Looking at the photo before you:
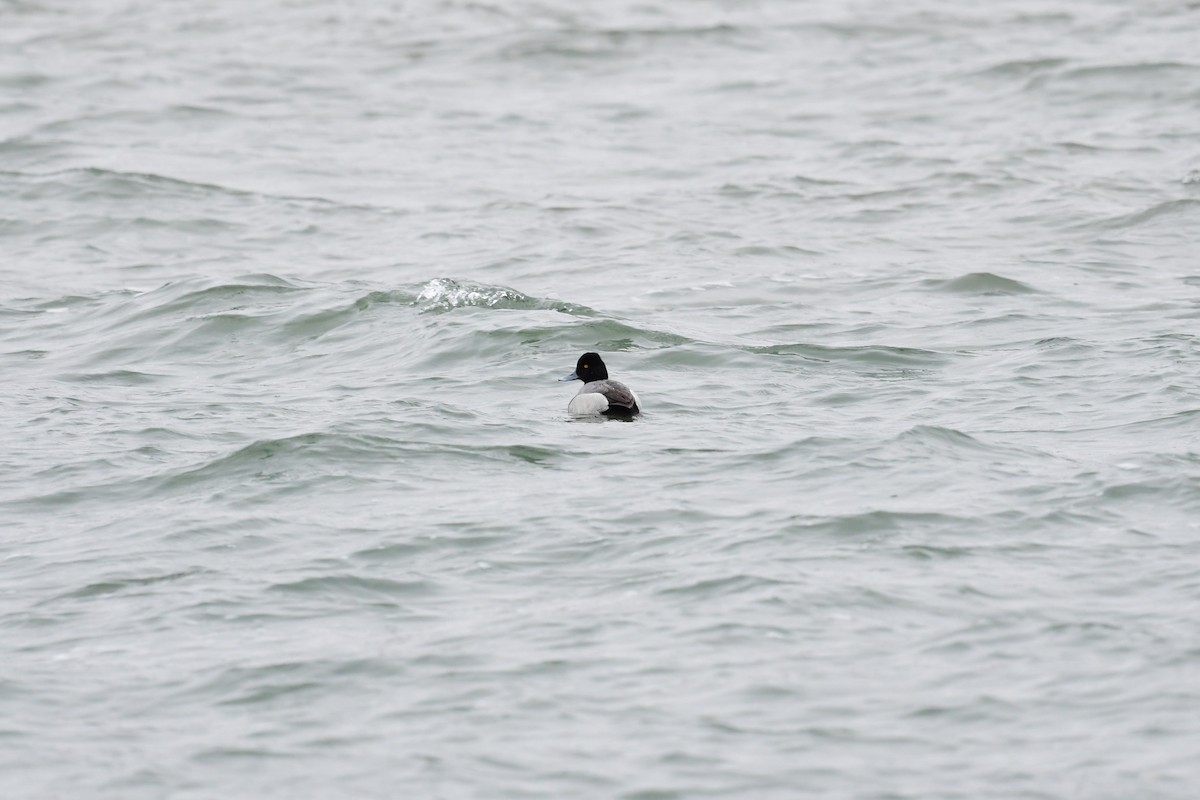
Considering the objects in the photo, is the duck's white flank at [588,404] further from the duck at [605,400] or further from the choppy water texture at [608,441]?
the choppy water texture at [608,441]

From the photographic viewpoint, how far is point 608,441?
12.2 m

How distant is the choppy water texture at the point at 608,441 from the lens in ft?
26.2

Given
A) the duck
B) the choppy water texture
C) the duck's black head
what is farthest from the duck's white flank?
the duck's black head

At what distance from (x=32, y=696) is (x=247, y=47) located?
22987 mm

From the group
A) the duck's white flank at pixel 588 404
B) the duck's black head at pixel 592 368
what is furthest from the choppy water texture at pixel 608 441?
the duck's black head at pixel 592 368

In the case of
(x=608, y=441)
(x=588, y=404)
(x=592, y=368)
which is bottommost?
(x=608, y=441)

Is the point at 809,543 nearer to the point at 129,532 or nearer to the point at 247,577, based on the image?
the point at 247,577

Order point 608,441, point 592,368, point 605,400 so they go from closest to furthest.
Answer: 1. point 608,441
2. point 605,400
3. point 592,368

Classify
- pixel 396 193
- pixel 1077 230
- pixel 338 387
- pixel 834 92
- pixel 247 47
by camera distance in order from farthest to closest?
pixel 247 47 < pixel 834 92 < pixel 396 193 < pixel 1077 230 < pixel 338 387

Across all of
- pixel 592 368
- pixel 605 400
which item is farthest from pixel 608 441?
pixel 592 368

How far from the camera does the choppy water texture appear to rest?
798 centimetres

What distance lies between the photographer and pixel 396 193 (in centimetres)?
2147

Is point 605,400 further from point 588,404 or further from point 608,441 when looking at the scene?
point 608,441

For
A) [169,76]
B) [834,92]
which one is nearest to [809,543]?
[834,92]
